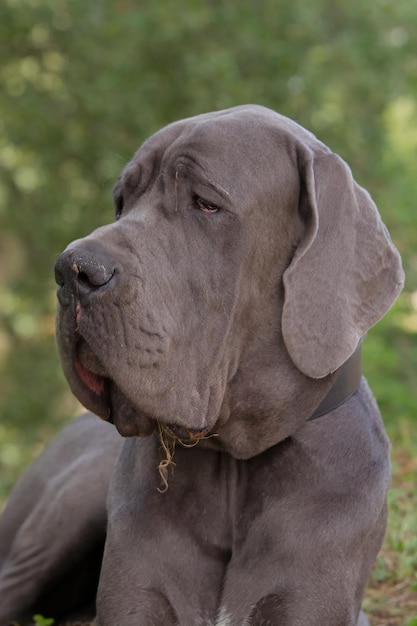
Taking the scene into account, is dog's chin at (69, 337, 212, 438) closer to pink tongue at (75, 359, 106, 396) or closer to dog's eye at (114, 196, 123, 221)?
pink tongue at (75, 359, 106, 396)

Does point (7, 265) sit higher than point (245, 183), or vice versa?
point (245, 183)

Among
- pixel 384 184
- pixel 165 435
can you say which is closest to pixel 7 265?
pixel 384 184

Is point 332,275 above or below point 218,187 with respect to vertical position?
below

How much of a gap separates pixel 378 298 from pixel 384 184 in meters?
9.17

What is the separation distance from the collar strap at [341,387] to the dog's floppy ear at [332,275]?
18cm

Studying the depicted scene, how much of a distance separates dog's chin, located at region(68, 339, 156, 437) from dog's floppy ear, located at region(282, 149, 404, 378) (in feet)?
1.80

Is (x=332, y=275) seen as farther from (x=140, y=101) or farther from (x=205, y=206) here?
(x=140, y=101)

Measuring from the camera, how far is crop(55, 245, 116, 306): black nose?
3197 mm

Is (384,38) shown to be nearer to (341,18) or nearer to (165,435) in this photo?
(341,18)

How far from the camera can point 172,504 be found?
3.71 meters

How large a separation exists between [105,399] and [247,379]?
47cm

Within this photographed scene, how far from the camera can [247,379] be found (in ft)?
11.8

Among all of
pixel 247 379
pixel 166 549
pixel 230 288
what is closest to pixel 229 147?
pixel 230 288

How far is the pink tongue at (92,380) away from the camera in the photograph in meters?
3.46
